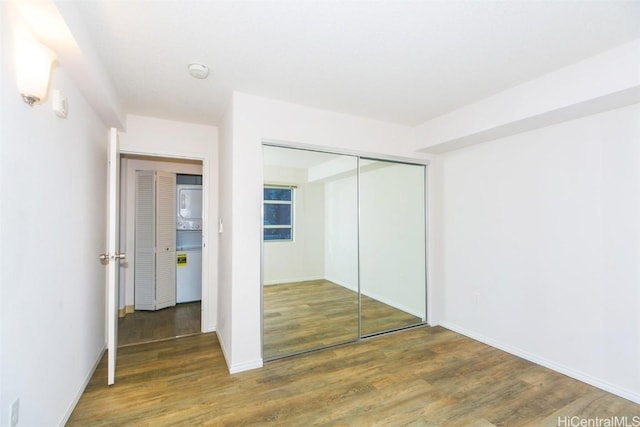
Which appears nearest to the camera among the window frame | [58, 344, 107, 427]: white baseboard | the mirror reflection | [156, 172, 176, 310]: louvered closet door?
[58, 344, 107, 427]: white baseboard

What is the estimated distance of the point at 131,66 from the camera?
2158mm

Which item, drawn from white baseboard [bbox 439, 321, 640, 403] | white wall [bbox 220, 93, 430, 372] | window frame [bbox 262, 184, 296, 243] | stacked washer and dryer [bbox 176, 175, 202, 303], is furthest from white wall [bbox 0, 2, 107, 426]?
white baseboard [bbox 439, 321, 640, 403]

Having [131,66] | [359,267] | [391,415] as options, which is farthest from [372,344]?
[131,66]

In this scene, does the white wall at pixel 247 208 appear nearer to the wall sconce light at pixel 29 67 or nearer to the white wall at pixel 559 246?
the wall sconce light at pixel 29 67

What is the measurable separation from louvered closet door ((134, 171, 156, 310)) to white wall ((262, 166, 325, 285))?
2436 millimetres

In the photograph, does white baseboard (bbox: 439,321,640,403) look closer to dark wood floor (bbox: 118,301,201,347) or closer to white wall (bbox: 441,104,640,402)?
white wall (bbox: 441,104,640,402)

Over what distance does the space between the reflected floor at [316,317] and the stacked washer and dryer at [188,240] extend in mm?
2387

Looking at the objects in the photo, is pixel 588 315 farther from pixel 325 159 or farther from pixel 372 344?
pixel 325 159

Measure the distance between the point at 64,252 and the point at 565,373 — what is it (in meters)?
4.08

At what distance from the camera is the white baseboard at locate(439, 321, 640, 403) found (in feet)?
7.24

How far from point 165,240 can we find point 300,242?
2.47m

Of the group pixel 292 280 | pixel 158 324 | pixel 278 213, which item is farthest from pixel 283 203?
pixel 158 324

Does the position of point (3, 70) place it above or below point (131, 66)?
below

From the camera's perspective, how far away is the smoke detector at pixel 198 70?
2.15 meters
